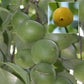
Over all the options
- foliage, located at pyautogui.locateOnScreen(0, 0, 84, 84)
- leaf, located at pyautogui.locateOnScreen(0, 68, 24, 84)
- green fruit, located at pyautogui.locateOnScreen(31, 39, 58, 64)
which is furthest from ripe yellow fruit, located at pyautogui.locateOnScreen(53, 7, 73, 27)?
leaf, located at pyautogui.locateOnScreen(0, 68, 24, 84)

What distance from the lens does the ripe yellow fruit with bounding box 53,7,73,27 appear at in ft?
3.03

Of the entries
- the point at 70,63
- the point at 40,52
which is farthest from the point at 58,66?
the point at 40,52

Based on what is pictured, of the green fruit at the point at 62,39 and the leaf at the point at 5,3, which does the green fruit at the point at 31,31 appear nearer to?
the green fruit at the point at 62,39

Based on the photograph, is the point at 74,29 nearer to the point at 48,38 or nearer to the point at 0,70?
the point at 48,38

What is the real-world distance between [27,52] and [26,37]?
2.6 inches

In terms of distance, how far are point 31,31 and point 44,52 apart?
99mm

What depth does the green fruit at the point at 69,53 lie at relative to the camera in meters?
0.95

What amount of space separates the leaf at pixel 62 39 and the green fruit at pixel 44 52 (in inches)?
3.4

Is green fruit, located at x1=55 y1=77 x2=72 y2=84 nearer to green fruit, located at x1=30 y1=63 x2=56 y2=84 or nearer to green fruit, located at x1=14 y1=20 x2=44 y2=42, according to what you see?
green fruit, located at x1=30 y1=63 x2=56 y2=84

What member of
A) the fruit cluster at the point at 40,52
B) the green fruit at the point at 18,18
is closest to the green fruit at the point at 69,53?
the fruit cluster at the point at 40,52

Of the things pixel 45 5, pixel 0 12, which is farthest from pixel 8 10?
pixel 45 5

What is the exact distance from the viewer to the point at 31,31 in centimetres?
85

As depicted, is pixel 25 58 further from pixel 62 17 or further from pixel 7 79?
pixel 62 17

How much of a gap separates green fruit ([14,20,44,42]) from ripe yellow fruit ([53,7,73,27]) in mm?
101
